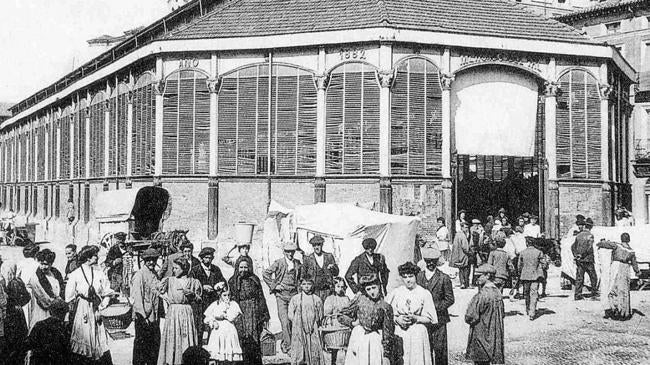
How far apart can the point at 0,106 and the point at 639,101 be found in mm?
71076

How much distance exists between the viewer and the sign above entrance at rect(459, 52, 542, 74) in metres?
25.4

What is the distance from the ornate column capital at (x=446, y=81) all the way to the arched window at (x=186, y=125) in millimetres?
9007

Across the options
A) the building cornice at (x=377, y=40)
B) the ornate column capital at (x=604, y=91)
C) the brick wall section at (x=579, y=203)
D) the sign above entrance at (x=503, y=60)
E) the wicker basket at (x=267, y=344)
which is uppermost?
the building cornice at (x=377, y=40)

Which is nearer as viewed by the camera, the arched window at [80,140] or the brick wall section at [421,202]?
the brick wall section at [421,202]

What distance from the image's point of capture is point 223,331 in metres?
9.06

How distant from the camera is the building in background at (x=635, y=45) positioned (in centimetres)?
4056

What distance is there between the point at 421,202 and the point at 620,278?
35.6ft

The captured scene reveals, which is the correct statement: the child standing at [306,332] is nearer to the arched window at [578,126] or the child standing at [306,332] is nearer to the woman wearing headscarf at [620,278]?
the woman wearing headscarf at [620,278]

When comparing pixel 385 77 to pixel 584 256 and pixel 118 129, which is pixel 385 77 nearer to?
pixel 584 256

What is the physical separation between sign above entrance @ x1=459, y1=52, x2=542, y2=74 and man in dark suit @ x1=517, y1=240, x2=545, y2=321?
12.2 meters

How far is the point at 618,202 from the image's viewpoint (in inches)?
1168

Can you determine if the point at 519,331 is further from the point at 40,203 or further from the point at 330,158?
the point at 40,203

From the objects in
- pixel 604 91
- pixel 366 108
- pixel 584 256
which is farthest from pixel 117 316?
pixel 604 91

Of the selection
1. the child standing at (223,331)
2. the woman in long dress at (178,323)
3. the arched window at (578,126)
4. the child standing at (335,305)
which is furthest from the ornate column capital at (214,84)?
the child standing at (223,331)
